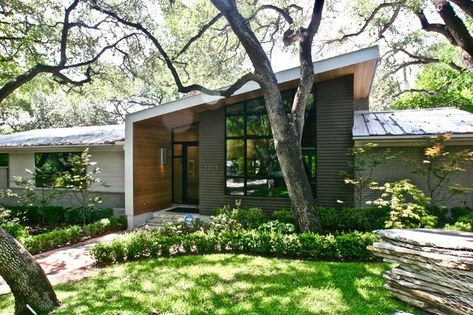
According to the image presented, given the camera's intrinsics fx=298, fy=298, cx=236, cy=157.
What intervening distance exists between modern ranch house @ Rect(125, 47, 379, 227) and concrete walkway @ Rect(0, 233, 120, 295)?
2.13m

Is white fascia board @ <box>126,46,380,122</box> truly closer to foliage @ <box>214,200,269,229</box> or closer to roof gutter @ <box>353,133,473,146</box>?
roof gutter @ <box>353,133,473,146</box>

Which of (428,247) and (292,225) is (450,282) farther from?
(292,225)

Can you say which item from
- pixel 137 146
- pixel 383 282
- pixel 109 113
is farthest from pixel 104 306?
pixel 109 113

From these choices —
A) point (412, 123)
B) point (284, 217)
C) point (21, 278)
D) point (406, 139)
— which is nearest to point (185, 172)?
point (284, 217)

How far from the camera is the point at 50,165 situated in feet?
41.3

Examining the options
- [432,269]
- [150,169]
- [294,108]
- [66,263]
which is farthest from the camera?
[150,169]

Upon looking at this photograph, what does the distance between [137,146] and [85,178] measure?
199cm

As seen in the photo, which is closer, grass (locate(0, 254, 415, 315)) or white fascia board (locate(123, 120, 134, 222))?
grass (locate(0, 254, 415, 315))

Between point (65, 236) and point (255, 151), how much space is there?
6110 mm

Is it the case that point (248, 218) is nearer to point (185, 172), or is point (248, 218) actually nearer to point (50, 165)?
point (185, 172)

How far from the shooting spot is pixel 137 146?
990cm

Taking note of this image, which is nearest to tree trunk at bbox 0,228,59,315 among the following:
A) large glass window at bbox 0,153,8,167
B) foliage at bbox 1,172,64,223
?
foliage at bbox 1,172,64,223

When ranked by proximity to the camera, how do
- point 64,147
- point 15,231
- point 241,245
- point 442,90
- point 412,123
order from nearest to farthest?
1. point 241,245
2. point 15,231
3. point 412,123
4. point 64,147
5. point 442,90

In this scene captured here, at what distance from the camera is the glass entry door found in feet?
39.3
